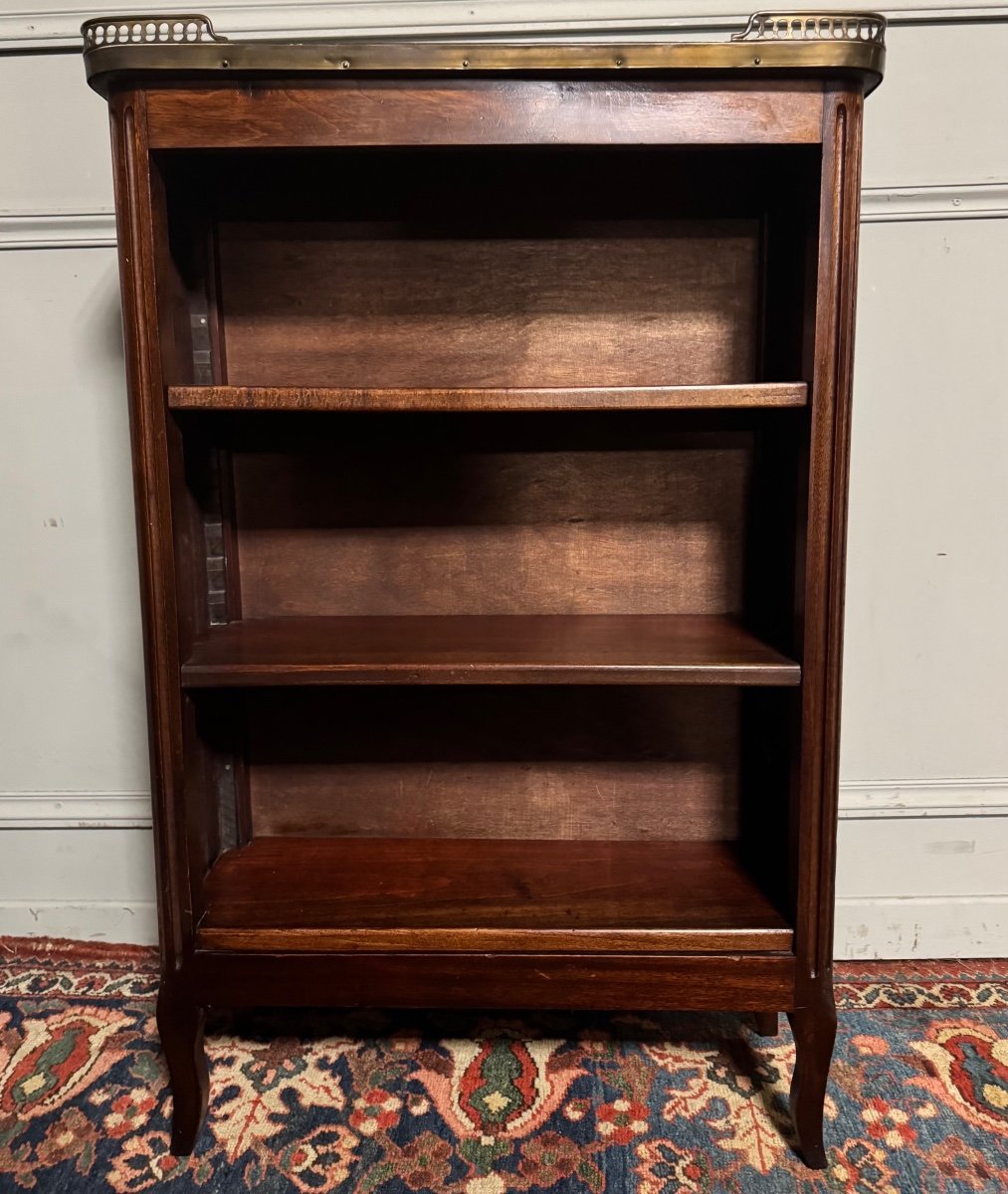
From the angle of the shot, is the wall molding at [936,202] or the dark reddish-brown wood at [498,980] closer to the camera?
the dark reddish-brown wood at [498,980]

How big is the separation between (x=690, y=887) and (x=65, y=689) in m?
1.01

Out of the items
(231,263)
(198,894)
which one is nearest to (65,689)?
(198,894)

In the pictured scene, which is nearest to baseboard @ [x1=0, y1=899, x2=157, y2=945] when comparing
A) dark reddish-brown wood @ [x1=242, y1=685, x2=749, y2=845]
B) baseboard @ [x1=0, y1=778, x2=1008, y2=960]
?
baseboard @ [x1=0, y1=778, x2=1008, y2=960]

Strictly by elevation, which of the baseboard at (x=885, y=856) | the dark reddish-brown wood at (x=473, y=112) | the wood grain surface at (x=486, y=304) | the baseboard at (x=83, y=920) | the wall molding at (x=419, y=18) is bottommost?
the baseboard at (x=83, y=920)

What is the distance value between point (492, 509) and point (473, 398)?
11.3 inches

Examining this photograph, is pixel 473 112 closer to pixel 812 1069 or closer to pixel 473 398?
pixel 473 398

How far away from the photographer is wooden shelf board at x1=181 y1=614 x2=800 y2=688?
0.95 metres

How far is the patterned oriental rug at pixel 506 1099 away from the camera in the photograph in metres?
0.95

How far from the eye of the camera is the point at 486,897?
1.05m

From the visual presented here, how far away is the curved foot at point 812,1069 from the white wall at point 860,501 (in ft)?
1.39

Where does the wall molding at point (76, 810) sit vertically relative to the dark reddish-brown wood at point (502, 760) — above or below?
below

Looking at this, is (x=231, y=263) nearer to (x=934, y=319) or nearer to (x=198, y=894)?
(x=198, y=894)

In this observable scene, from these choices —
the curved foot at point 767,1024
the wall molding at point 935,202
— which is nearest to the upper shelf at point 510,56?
the wall molding at point 935,202

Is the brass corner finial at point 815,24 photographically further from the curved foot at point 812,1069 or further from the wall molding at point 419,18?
the curved foot at point 812,1069
